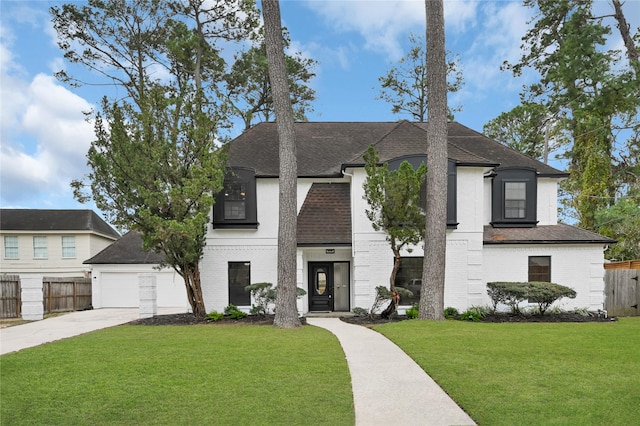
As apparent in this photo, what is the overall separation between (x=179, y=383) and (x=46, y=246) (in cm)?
2556

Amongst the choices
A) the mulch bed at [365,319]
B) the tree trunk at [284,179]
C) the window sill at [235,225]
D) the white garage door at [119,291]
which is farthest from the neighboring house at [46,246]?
the tree trunk at [284,179]

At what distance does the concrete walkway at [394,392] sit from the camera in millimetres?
4652

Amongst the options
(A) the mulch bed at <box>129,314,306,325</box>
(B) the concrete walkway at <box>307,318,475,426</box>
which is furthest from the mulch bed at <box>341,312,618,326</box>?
(B) the concrete walkway at <box>307,318,475,426</box>

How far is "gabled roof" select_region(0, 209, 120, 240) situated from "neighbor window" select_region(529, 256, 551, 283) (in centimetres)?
2557

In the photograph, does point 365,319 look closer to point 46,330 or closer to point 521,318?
point 521,318

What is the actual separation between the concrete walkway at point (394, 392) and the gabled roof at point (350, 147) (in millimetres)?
8359

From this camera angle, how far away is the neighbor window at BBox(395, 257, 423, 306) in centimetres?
1531

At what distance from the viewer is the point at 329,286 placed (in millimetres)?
16484

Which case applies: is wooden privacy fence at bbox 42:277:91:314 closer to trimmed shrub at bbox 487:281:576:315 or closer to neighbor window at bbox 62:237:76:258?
neighbor window at bbox 62:237:76:258

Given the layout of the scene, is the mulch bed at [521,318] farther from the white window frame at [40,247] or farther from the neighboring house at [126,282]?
the white window frame at [40,247]

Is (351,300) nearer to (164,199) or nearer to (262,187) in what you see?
(262,187)

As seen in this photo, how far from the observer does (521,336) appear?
9711 millimetres

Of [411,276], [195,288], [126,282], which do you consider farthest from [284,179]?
[126,282]

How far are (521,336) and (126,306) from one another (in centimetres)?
1952
